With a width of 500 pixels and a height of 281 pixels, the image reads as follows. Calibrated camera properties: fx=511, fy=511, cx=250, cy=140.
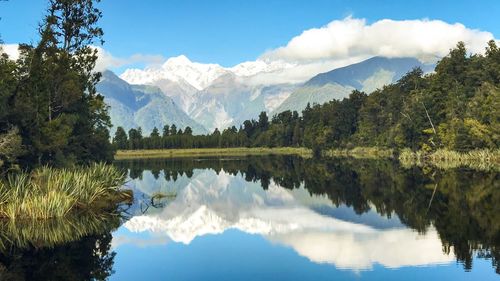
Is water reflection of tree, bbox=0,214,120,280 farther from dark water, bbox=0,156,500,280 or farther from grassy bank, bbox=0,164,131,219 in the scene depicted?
grassy bank, bbox=0,164,131,219

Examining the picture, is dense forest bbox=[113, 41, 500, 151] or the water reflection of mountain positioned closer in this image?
the water reflection of mountain

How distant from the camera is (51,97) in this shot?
43.1m

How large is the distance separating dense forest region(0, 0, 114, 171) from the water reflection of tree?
228 inches

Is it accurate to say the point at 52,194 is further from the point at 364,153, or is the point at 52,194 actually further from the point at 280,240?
the point at 364,153

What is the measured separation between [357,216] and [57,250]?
18.8 m

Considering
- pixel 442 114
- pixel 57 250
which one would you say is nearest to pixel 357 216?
pixel 57 250

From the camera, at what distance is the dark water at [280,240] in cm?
2009

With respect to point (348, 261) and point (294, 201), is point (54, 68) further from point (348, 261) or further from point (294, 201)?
point (348, 261)

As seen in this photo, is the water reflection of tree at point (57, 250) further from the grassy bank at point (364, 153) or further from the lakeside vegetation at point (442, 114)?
the grassy bank at point (364, 153)

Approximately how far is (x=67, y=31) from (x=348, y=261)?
120 feet

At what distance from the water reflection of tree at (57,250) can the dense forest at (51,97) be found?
19.0 feet

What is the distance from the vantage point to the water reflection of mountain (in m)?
23.5

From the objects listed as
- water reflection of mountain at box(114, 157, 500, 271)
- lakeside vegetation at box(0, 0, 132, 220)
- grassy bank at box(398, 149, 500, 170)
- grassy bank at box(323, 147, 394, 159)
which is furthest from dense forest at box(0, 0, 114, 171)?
grassy bank at box(323, 147, 394, 159)

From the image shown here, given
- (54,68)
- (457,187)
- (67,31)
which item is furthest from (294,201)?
(67,31)
